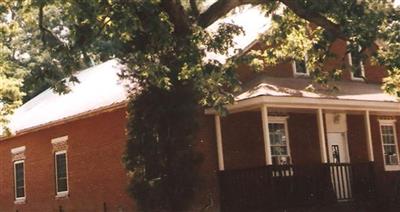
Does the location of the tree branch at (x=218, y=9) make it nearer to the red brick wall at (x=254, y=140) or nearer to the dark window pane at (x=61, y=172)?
the red brick wall at (x=254, y=140)

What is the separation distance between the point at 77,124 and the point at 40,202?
4.36 metres

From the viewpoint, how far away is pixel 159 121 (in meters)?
16.5

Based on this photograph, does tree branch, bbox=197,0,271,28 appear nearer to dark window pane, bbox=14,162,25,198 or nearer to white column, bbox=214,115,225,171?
white column, bbox=214,115,225,171

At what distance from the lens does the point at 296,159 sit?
21.1 meters

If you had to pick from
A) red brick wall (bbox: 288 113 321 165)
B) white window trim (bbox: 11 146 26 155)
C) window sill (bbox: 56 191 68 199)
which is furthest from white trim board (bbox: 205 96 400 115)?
white window trim (bbox: 11 146 26 155)

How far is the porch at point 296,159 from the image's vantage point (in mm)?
17781

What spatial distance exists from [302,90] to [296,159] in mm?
2681

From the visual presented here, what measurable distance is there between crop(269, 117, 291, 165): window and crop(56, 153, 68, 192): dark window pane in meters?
8.42

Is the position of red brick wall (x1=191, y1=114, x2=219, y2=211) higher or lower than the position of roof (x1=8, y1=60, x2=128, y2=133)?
lower

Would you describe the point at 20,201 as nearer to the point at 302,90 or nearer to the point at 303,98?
the point at 302,90

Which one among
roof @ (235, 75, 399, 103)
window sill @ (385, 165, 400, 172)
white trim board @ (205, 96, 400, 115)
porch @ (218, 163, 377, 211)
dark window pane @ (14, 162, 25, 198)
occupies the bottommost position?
porch @ (218, 163, 377, 211)

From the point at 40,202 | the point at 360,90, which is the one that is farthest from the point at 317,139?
the point at 40,202

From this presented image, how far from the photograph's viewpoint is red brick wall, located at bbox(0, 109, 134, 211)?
21688mm

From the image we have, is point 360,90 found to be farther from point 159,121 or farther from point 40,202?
point 40,202
